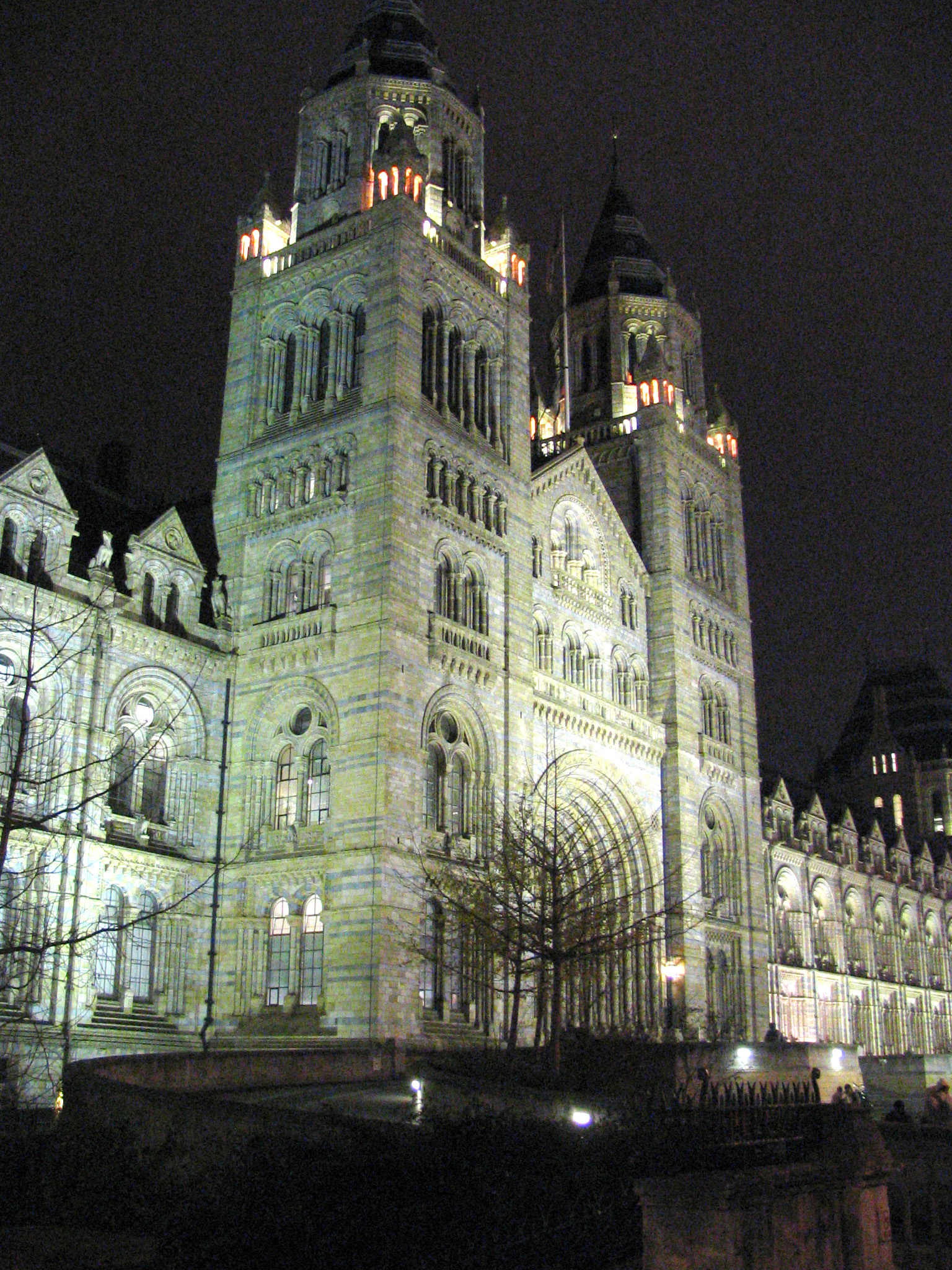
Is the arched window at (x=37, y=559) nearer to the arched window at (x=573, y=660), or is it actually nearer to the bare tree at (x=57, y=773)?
the bare tree at (x=57, y=773)

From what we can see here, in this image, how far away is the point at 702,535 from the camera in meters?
66.2

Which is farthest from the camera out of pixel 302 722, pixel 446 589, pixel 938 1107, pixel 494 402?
pixel 494 402

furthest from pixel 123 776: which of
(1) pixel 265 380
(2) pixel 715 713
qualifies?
(2) pixel 715 713

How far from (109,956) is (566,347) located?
4077 centimetres

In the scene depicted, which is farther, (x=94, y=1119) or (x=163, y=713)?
(x=163, y=713)

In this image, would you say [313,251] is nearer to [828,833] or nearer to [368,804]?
[368,804]

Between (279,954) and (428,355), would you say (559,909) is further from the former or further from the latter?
(428,355)

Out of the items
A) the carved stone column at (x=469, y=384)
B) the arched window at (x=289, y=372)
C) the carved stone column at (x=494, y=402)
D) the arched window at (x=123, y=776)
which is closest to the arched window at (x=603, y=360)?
the carved stone column at (x=494, y=402)

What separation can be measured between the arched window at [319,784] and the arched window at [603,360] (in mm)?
31654

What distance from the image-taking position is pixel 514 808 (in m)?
46.7

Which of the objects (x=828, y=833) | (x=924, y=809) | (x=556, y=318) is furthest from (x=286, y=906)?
(x=924, y=809)

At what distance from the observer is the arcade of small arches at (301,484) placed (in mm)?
46562

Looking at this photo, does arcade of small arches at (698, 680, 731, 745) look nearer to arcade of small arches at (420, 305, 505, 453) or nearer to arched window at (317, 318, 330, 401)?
arcade of small arches at (420, 305, 505, 453)

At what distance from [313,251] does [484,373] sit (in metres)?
7.77
